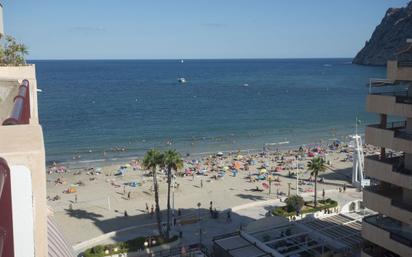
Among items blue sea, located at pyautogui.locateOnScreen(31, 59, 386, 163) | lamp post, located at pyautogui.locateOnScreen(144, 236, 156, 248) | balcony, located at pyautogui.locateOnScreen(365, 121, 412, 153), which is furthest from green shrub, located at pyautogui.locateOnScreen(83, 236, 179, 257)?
blue sea, located at pyautogui.locateOnScreen(31, 59, 386, 163)

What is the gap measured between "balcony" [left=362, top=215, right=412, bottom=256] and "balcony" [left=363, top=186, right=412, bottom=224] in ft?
2.15

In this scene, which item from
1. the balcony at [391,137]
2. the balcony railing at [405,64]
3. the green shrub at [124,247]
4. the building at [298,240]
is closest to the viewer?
the balcony at [391,137]

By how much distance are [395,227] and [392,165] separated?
2527mm

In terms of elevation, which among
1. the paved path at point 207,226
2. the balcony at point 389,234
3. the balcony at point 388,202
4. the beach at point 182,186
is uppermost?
the balcony at point 388,202

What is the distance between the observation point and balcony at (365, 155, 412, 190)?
16.4m

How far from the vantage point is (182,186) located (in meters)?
47.3

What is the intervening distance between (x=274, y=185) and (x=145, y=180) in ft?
45.1

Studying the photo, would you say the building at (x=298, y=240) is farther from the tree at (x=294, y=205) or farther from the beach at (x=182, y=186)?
the beach at (x=182, y=186)

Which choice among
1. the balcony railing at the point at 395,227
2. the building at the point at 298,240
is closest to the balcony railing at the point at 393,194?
the balcony railing at the point at 395,227

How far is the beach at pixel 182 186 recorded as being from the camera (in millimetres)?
37469

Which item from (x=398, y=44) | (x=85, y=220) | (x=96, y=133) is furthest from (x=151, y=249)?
(x=398, y=44)

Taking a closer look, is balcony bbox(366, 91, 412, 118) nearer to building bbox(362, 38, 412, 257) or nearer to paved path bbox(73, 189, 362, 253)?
building bbox(362, 38, 412, 257)

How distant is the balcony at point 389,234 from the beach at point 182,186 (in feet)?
68.1

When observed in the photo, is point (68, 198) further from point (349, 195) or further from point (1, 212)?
point (1, 212)
